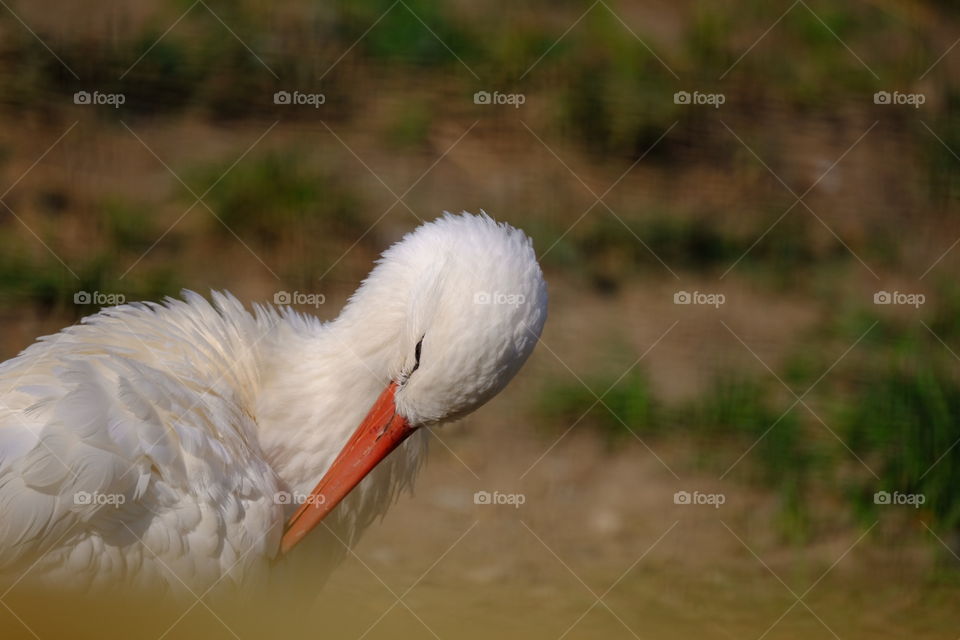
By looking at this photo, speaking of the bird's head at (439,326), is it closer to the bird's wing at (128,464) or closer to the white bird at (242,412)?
the white bird at (242,412)

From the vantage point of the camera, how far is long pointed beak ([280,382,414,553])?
2.49 meters

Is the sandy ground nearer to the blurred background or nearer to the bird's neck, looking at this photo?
the blurred background

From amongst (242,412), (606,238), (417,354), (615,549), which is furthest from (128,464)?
(606,238)

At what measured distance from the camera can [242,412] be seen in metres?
2.65

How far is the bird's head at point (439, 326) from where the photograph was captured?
2244 millimetres

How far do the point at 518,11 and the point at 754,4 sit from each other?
1.30 m

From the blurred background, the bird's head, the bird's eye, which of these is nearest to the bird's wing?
the bird's head

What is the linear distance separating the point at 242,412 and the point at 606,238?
273 cm

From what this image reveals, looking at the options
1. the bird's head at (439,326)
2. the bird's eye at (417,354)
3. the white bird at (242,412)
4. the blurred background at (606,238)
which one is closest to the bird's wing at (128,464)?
the white bird at (242,412)

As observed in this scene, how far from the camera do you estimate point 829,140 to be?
18.3 ft

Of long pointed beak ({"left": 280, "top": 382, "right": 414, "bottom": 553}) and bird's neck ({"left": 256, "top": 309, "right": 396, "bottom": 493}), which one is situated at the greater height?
bird's neck ({"left": 256, "top": 309, "right": 396, "bottom": 493})

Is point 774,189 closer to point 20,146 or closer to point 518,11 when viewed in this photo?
point 518,11

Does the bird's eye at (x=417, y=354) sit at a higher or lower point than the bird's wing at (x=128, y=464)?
higher

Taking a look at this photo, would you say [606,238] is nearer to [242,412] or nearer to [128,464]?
[242,412]
